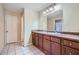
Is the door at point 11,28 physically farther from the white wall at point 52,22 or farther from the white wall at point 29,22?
the white wall at point 52,22

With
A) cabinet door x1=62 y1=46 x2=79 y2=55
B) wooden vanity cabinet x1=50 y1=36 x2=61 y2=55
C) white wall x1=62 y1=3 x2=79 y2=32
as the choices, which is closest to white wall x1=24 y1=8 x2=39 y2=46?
wooden vanity cabinet x1=50 y1=36 x2=61 y2=55

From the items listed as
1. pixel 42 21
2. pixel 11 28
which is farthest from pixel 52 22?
pixel 11 28

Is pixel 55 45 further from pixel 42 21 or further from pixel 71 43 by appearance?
pixel 42 21

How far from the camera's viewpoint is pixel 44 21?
2.76 meters

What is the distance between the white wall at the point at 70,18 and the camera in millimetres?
2416

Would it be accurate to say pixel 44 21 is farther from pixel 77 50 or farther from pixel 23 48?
pixel 77 50

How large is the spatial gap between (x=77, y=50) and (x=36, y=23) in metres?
0.99

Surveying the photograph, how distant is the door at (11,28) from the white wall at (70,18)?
104 cm

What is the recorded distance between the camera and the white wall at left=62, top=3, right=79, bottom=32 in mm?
2416

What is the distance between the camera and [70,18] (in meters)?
2.53

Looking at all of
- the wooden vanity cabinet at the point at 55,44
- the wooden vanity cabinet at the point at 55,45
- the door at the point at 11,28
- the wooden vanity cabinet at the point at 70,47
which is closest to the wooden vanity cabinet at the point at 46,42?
the wooden vanity cabinet at the point at 55,44

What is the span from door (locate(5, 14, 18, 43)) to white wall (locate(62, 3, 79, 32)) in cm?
104
